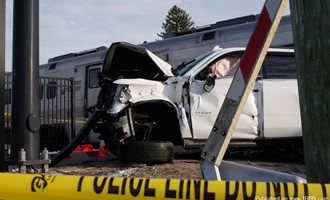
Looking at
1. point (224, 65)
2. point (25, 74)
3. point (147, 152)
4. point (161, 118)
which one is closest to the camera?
point (25, 74)

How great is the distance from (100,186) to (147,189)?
22cm

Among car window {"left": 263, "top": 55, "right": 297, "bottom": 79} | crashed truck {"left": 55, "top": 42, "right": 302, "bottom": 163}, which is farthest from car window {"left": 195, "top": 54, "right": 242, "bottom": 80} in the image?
car window {"left": 263, "top": 55, "right": 297, "bottom": 79}

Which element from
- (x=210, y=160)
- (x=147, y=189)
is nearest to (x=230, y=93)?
(x=210, y=160)

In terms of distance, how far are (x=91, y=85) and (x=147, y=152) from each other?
759 centimetres

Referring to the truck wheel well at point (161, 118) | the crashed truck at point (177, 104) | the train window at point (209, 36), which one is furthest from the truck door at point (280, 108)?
the train window at point (209, 36)

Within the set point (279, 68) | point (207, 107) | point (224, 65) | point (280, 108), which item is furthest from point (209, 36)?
point (207, 107)

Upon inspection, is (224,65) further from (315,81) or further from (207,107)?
(315,81)

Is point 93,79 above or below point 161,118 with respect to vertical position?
above

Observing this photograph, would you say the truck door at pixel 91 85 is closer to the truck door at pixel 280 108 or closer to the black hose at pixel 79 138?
the black hose at pixel 79 138

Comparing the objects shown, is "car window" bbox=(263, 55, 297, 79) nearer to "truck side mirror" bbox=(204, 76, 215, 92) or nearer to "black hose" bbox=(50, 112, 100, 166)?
"truck side mirror" bbox=(204, 76, 215, 92)

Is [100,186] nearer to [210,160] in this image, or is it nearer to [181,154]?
[210,160]

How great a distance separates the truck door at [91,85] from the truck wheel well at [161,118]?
634cm

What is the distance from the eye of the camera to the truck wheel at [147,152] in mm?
5492

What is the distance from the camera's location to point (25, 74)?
3.30 metres
